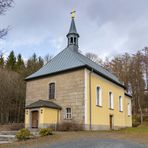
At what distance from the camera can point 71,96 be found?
80.0ft

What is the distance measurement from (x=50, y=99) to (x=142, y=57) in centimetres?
2536

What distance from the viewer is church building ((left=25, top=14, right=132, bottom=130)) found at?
925 inches

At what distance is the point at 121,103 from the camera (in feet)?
109

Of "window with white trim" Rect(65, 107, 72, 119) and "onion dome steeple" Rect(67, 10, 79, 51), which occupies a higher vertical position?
"onion dome steeple" Rect(67, 10, 79, 51)

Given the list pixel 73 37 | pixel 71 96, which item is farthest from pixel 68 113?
pixel 73 37

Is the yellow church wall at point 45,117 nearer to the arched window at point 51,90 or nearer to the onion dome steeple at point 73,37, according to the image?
the arched window at point 51,90

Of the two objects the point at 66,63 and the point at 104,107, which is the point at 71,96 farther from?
the point at 104,107

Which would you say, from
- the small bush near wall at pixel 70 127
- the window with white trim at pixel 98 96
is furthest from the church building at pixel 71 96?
the small bush near wall at pixel 70 127

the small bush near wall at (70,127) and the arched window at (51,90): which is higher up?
the arched window at (51,90)

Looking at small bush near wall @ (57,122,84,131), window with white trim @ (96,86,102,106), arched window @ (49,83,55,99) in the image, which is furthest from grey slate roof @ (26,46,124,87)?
small bush near wall @ (57,122,84,131)

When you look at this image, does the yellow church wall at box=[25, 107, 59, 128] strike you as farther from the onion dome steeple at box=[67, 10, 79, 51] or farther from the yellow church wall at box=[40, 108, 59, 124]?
the onion dome steeple at box=[67, 10, 79, 51]

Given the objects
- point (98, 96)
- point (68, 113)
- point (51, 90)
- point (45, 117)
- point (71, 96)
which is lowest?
point (45, 117)

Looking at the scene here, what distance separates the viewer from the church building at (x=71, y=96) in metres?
23.5

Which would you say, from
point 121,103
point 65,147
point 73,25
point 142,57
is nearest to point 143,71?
point 142,57
